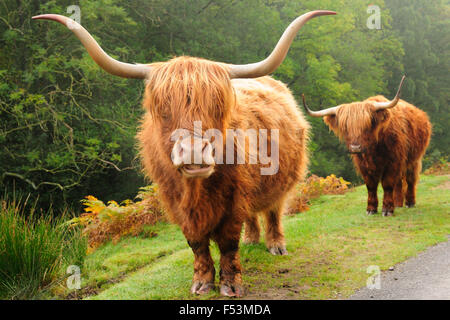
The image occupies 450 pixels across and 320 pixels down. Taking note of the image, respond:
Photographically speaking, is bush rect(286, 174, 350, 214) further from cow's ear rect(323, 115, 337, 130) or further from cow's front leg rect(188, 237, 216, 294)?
cow's front leg rect(188, 237, 216, 294)

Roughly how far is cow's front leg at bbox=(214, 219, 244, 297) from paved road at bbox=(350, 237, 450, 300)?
0.90 m

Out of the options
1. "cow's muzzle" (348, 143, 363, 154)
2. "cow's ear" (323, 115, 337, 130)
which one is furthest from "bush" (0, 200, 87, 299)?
"cow's ear" (323, 115, 337, 130)

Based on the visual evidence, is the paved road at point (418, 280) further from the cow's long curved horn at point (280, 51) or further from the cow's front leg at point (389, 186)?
the cow's front leg at point (389, 186)

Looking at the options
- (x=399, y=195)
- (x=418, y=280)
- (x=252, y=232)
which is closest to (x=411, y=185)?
(x=399, y=195)

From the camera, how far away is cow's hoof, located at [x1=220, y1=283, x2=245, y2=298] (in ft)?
11.3

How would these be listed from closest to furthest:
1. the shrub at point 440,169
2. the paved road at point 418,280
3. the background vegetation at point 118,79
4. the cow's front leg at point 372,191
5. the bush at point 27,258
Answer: the paved road at point 418,280 → the bush at point 27,258 → the cow's front leg at point 372,191 → the background vegetation at point 118,79 → the shrub at point 440,169

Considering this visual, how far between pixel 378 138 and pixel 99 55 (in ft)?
16.1

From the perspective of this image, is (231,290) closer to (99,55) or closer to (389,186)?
(99,55)

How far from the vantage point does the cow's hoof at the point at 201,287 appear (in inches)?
139

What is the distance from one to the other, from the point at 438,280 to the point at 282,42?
2333mm

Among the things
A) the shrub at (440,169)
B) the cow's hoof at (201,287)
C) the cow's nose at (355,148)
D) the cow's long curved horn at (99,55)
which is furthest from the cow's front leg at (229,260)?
the shrub at (440,169)
